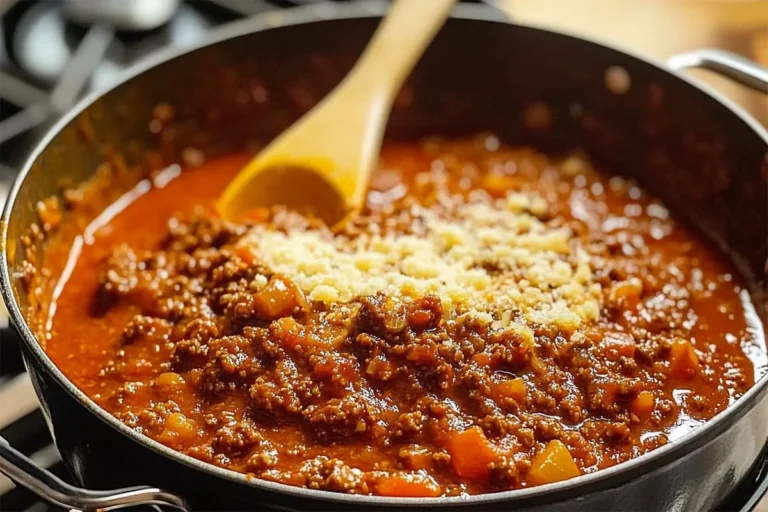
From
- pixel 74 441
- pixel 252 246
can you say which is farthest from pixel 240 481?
pixel 252 246

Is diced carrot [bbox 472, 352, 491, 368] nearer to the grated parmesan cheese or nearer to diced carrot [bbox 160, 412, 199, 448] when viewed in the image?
the grated parmesan cheese

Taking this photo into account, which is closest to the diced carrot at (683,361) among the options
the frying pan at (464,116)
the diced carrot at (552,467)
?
the frying pan at (464,116)

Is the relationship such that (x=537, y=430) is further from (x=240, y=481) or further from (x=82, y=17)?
(x=82, y=17)

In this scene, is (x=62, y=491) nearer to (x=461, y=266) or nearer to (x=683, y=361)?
(x=461, y=266)

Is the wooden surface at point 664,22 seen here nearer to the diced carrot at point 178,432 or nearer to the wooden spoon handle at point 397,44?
the wooden spoon handle at point 397,44

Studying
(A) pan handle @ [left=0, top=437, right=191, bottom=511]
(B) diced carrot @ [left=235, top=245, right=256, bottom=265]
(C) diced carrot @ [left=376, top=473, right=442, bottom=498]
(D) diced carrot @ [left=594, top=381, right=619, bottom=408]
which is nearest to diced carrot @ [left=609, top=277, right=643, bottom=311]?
(D) diced carrot @ [left=594, top=381, right=619, bottom=408]

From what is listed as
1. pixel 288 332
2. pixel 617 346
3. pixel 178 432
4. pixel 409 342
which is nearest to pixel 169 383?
pixel 178 432
